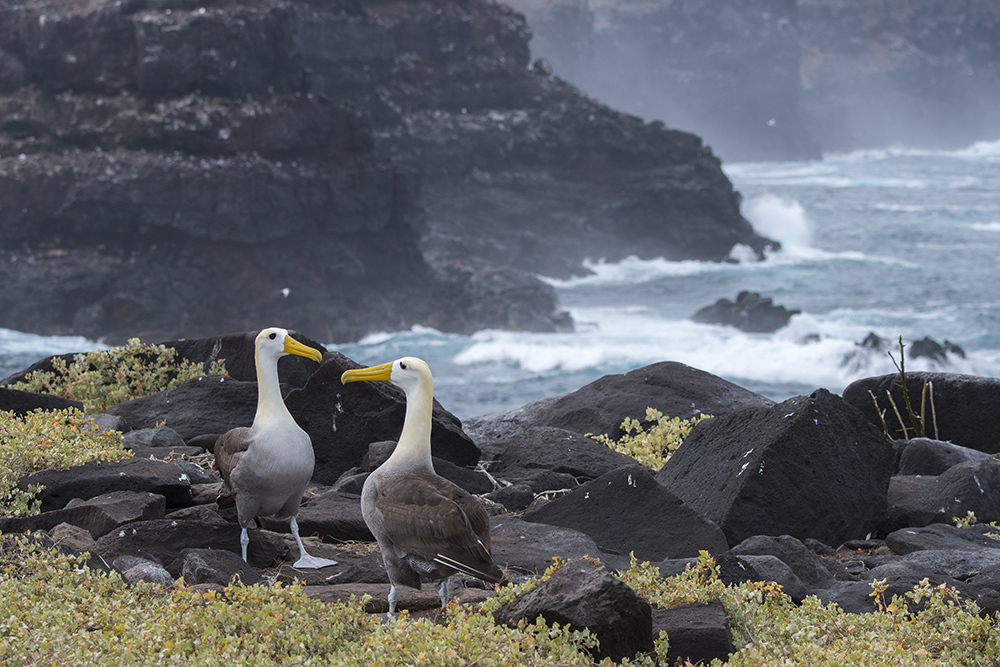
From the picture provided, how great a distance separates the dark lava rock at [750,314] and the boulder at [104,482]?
40562 millimetres

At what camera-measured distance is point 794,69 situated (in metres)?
160

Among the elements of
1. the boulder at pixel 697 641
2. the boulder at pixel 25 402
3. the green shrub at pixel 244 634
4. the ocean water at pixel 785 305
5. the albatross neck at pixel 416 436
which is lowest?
the ocean water at pixel 785 305

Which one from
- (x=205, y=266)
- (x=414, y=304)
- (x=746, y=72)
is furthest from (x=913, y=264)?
(x=746, y=72)

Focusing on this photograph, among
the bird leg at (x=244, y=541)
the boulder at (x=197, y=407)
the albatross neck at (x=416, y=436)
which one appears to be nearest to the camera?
the albatross neck at (x=416, y=436)

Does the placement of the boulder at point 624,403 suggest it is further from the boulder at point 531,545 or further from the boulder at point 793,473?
the boulder at point 531,545

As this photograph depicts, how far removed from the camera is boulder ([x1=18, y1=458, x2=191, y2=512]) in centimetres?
663

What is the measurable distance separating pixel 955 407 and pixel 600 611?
755 centimetres

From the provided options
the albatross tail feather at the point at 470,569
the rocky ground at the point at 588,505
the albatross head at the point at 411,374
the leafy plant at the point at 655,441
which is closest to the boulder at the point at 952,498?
the rocky ground at the point at 588,505

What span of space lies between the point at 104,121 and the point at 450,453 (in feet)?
141

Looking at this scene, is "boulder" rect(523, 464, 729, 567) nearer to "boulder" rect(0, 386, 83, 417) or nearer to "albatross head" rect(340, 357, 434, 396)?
"albatross head" rect(340, 357, 434, 396)

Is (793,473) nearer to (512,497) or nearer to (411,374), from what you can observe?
(512,497)

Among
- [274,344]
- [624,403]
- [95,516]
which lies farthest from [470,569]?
[624,403]

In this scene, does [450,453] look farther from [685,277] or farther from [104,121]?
[685,277]

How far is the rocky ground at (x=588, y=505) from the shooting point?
5480 millimetres
